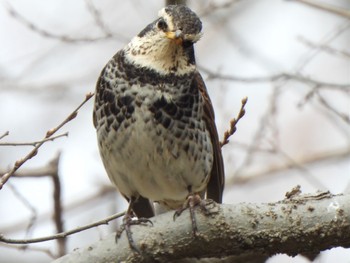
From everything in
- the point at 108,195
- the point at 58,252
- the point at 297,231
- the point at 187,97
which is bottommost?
the point at 297,231

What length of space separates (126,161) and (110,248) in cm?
107

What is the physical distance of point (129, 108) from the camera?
5023mm

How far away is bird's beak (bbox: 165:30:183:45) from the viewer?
15.6 feet

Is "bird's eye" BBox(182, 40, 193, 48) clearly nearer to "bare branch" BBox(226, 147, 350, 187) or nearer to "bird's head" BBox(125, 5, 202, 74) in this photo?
"bird's head" BBox(125, 5, 202, 74)

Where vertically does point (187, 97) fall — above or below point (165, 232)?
above

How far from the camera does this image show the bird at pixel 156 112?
5.00 meters

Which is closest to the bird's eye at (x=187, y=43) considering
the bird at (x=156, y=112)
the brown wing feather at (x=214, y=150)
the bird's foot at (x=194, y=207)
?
the bird at (x=156, y=112)

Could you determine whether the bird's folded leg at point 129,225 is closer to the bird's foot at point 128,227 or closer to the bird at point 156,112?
the bird's foot at point 128,227

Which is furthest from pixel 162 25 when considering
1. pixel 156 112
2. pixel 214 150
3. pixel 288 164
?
pixel 288 164

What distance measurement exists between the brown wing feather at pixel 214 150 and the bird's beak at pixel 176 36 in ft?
1.56

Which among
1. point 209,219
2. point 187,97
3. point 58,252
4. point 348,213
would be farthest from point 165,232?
point 58,252

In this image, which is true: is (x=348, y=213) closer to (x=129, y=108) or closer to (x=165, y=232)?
(x=165, y=232)

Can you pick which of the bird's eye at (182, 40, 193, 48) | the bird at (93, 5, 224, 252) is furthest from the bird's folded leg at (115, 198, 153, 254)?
the bird's eye at (182, 40, 193, 48)

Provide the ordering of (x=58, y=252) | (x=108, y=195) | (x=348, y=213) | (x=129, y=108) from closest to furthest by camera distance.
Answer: (x=348, y=213) < (x=129, y=108) < (x=58, y=252) < (x=108, y=195)
